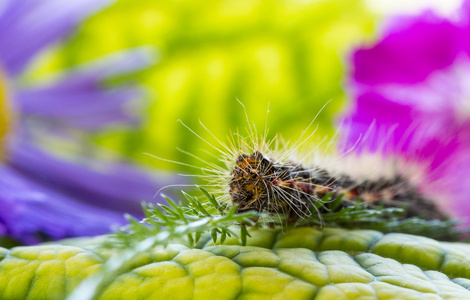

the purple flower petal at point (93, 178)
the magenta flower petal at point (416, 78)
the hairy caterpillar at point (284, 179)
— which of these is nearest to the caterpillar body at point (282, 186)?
the hairy caterpillar at point (284, 179)

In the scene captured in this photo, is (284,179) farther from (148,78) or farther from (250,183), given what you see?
(148,78)

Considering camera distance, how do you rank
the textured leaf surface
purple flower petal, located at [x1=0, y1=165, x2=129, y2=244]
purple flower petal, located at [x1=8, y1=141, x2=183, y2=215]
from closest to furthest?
the textured leaf surface → purple flower petal, located at [x1=0, y1=165, x2=129, y2=244] → purple flower petal, located at [x1=8, y1=141, x2=183, y2=215]

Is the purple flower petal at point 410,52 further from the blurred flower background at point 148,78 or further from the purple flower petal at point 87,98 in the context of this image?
the purple flower petal at point 87,98

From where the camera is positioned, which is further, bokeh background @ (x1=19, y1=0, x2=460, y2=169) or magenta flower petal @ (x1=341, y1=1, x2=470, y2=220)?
bokeh background @ (x1=19, y1=0, x2=460, y2=169)

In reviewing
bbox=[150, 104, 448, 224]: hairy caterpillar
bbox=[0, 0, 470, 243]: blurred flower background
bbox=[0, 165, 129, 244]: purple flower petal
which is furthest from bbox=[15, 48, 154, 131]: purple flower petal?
bbox=[150, 104, 448, 224]: hairy caterpillar

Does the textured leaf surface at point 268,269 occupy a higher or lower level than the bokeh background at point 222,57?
lower

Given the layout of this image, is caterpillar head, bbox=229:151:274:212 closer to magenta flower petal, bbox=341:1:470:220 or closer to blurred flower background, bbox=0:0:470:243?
magenta flower petal, bbox=341:1:470:220

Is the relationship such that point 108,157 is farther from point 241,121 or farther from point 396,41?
point 396,41
